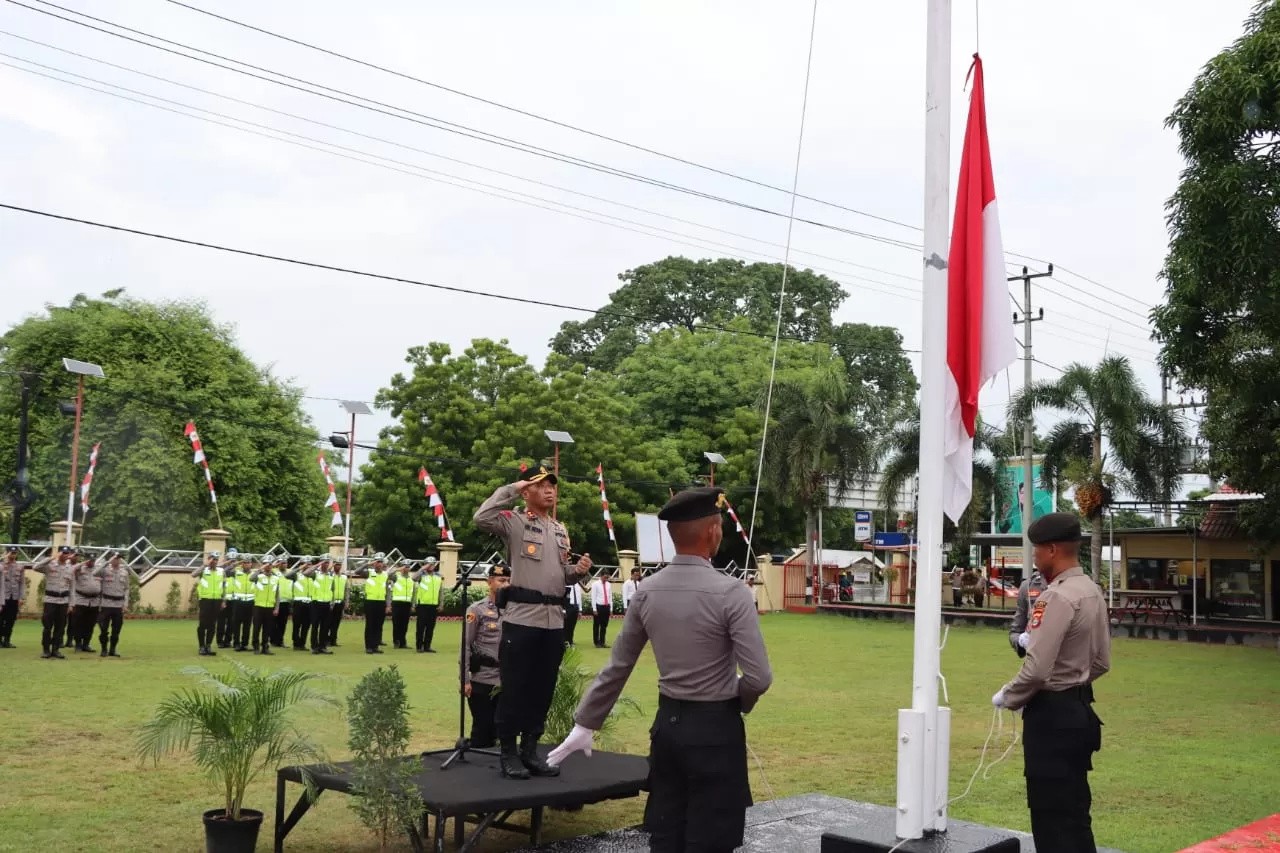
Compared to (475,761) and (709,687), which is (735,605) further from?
(475,761)

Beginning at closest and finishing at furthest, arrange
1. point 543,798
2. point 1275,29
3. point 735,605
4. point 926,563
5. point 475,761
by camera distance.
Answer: point 735,605
point 926,563
point 543,798
point 475,761
point 1275,29

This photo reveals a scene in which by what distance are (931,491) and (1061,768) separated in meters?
1.36

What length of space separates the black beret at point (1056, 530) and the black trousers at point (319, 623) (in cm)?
1741

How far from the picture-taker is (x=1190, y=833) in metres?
7.70

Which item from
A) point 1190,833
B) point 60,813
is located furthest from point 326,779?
point 1190,833

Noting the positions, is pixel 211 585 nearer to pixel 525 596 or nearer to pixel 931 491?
pixel 525 596

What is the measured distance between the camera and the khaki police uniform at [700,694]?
4.40m

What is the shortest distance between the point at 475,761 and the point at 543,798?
1.30 meters

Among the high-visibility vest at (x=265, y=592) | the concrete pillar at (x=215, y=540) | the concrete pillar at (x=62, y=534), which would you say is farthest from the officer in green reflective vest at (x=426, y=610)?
the concrete pillar at (x=62, y=534)

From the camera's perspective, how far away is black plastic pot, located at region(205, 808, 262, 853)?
6133 mm

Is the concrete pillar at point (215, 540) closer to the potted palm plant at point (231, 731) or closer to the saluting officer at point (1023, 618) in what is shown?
the saluting officer at point (1023, 618)

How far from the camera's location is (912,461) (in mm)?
36625

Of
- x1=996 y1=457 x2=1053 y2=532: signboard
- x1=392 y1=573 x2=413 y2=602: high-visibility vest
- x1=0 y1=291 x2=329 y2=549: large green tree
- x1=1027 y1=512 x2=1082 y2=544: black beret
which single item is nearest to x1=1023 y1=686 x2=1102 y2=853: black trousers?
x1=1027 y1=512 x2=1082 y2=544: black beret

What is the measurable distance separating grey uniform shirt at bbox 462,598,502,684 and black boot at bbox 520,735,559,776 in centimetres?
133
